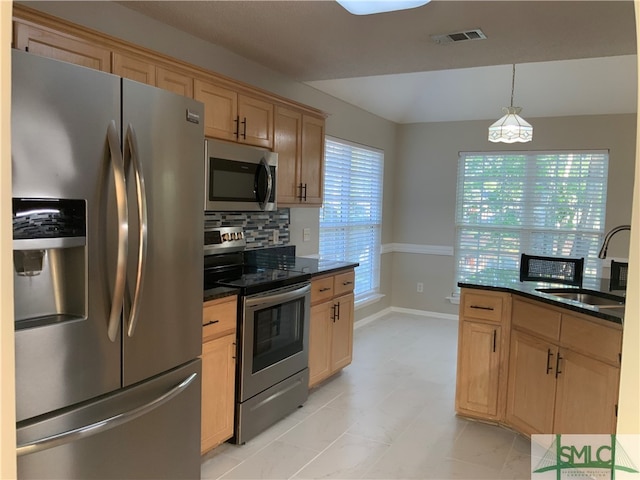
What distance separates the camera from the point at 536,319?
9.61ft

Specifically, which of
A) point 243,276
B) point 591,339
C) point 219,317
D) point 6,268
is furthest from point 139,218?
point 591,339

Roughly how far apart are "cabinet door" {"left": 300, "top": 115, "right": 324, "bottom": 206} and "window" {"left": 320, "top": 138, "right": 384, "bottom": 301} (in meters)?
0.72

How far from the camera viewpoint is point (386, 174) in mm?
6105

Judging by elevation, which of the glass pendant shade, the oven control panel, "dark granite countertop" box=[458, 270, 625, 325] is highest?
the glass pendant shade

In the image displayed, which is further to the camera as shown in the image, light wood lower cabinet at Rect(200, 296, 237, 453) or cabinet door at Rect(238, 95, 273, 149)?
cabinet door at Rect(238, 95, 273, 149)

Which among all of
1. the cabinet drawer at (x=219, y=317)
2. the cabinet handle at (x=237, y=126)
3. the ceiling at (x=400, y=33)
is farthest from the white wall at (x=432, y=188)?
the cabinet drawer at (x=219, y=317)

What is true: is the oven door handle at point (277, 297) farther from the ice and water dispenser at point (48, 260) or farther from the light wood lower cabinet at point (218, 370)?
the ice and water dispenser at point (48, 260)

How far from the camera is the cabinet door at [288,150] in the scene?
3.51m

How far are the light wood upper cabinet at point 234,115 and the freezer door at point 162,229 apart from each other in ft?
2.14

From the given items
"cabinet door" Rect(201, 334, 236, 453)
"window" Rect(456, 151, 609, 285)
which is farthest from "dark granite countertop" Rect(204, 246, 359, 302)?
"window" Rect(456, 151, 609, 285)

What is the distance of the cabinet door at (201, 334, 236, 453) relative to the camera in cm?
256

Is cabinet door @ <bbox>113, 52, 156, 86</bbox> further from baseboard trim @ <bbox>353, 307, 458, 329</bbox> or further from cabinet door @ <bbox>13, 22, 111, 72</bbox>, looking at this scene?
baseboard trim @ <bbox>353, 307, 458, 329</bbox>

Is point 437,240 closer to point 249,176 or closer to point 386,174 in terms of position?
point 386,174

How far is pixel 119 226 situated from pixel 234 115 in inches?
58.4
